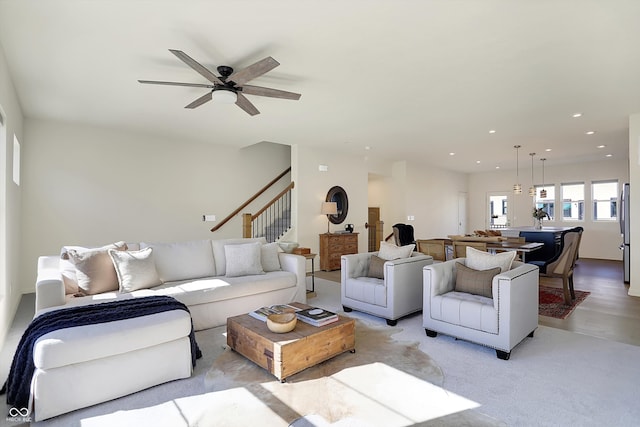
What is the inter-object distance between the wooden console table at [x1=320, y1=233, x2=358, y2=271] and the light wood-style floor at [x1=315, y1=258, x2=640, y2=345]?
448 mm

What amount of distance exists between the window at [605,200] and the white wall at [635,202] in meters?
5.25

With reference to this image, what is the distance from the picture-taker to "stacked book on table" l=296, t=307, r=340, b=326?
273cm

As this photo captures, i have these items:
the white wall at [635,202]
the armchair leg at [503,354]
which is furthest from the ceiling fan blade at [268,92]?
the white wall at [635,202]

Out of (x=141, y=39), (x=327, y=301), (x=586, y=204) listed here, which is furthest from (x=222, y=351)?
(x=586, y=204)

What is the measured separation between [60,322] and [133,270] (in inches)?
43.2

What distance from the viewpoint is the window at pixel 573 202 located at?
9508 mm

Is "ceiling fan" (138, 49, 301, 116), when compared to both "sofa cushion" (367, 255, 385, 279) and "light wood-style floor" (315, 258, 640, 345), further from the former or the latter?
"light wood-style floor" (315, 258, 640, 345)

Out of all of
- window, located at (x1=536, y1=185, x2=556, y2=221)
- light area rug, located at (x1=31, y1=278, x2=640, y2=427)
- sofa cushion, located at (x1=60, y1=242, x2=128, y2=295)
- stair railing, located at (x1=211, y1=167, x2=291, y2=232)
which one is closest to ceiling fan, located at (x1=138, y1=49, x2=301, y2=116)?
sofa cushion, located at (x1=60, y1=242, x2=128, y2=295)

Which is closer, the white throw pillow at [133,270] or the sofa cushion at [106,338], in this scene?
the sofa cushion at [106,338]

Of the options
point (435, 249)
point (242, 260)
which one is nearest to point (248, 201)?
point (242, 260)

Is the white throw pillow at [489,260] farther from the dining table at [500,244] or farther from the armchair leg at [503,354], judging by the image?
the dining table at [500,244]

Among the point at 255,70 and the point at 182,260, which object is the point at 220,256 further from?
the point at 255,70

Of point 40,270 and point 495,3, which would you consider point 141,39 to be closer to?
point 40,270

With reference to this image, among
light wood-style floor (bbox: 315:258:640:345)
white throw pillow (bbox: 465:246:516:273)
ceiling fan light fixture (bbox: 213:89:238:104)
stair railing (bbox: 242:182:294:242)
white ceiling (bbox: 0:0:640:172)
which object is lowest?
light wood-style floor (bbox: 315:258:640:345)
